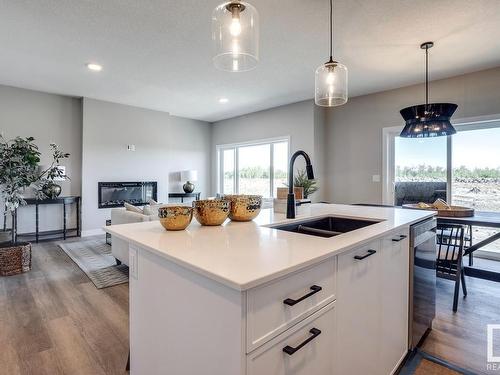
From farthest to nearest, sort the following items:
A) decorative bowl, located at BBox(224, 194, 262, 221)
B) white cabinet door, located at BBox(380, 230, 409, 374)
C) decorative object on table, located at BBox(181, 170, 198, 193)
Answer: decorative object on table, located at BBox(181, 170, 198, 193), decorative bowl, located at BBox(224, 194, 262, 221), white cabinet door, located at BBox(380, 230, 409, 374)

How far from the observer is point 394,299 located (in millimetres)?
1612

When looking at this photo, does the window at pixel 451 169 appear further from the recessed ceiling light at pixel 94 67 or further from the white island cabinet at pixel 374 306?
the recessed ceiling light at pixel 94 67

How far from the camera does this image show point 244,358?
0.77m

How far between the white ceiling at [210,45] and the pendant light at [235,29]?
3.52 ft

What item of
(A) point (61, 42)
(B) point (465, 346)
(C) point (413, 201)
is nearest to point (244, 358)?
(B) point (465, 346)

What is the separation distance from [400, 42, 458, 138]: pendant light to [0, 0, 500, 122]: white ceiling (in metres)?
0.81

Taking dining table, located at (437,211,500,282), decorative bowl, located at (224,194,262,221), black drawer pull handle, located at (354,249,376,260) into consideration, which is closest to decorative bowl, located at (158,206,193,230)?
decorative bowl, located at (224,194,262,221)

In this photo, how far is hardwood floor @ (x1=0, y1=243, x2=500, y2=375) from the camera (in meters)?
1.80

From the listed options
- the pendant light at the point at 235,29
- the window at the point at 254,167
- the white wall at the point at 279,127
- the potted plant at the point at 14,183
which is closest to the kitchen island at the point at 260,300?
the pendant light at the point at 235,29

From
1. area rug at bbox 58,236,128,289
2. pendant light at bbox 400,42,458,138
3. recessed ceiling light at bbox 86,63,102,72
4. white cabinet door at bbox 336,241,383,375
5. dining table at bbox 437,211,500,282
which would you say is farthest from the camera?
recessed ceiling light at bbox 86,63,102,72

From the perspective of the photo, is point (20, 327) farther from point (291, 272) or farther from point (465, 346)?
point (465, 346)

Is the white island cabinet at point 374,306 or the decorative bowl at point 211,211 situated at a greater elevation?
the decorative bowl at point 211,211

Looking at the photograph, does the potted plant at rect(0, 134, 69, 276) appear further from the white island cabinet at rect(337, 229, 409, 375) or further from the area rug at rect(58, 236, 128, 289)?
the white island cabinet at rect(337, 229, 409, 375)

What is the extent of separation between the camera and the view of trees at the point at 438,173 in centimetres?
405
